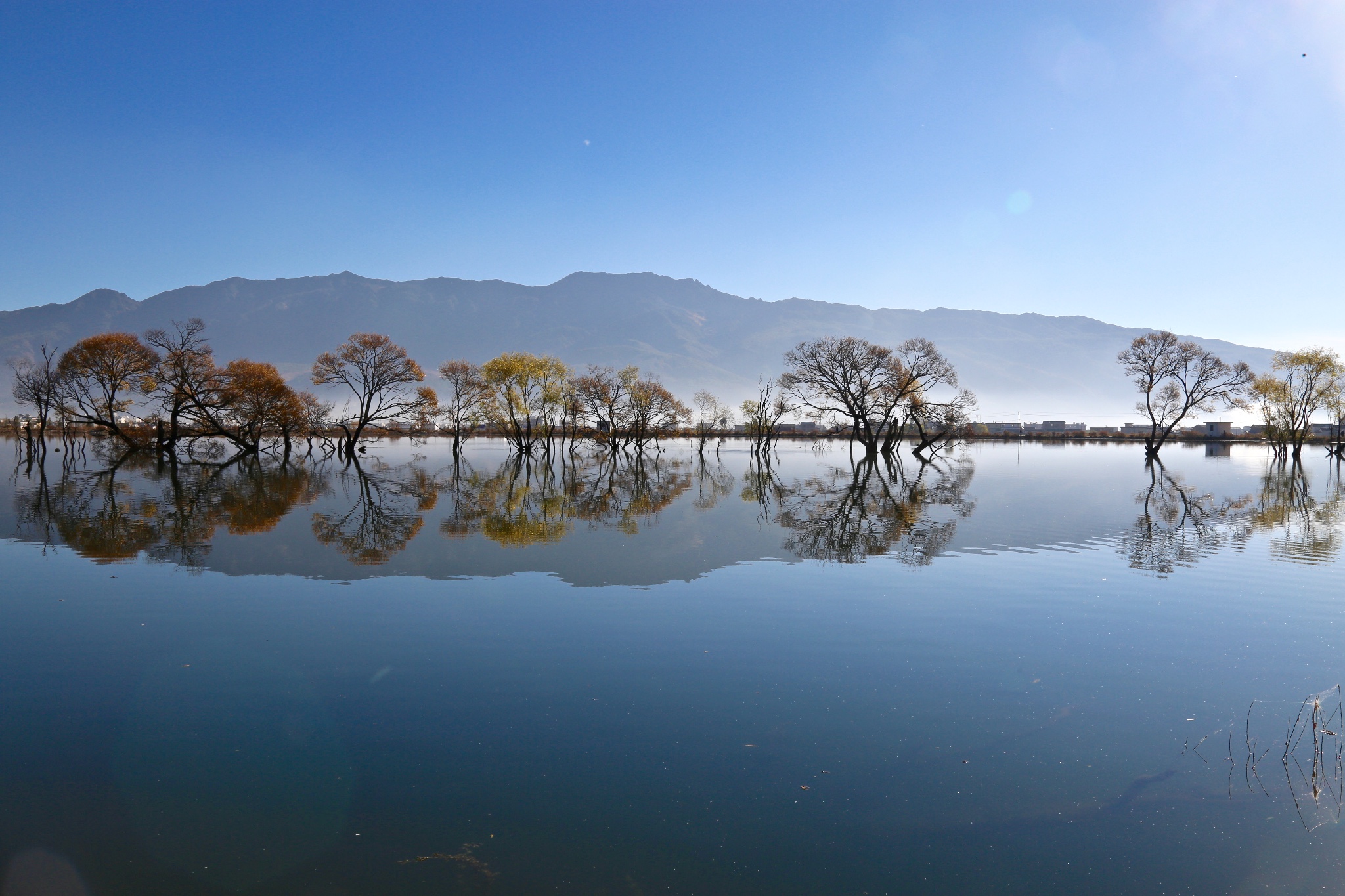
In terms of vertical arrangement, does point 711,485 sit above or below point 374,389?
below

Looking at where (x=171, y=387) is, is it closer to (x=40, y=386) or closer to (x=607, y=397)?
(x=40, y=386)

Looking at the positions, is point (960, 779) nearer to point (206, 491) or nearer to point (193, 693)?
point (193, 693)

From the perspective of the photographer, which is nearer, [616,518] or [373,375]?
[616,518]

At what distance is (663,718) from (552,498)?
22.6 m

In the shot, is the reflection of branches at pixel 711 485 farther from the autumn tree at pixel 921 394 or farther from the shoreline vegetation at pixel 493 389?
the autumn tree at pixel 921 394

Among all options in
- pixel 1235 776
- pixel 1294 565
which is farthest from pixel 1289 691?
pixel 1294 565

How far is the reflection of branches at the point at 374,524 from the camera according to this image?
55.3 feet

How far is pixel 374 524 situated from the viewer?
2145 centimetres

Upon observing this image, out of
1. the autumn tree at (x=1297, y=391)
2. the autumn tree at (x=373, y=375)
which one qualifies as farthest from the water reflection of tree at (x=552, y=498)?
the autumn tree at (x=1297, y=391)

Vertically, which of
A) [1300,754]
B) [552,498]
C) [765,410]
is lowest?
[1300,754]

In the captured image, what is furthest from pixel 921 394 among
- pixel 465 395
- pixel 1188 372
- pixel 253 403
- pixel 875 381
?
pixel 253 403

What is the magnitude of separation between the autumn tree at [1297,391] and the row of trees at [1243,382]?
2.4 inches

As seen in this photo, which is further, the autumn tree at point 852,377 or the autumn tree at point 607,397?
the autumn tree at point 607,397

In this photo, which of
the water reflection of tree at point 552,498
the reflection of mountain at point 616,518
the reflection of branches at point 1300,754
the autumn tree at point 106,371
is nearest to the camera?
the reflection of branches at point 1300,754
